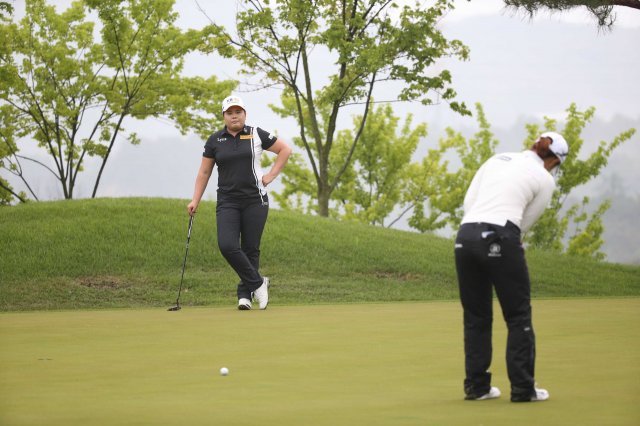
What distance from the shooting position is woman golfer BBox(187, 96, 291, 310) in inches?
527

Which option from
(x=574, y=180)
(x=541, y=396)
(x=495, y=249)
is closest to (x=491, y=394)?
(x=541, y=396)

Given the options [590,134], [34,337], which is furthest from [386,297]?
[590,134]

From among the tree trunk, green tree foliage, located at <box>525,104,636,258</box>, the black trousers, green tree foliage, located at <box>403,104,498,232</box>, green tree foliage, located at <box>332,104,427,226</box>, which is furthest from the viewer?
green tree foliage, located at <box>403,104,498,232</box>

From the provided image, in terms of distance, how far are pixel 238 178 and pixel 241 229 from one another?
72 centimetres

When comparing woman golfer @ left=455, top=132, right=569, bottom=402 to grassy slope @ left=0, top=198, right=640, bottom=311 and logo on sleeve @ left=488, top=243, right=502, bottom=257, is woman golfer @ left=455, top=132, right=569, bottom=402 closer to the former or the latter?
logo on sleeve @ left=488, top=243, right=502, bottom=257

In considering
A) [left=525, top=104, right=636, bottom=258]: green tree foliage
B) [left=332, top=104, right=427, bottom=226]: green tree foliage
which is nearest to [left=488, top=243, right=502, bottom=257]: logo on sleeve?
[left=525, top=104, right=636, bottom=258]: green tree foliage

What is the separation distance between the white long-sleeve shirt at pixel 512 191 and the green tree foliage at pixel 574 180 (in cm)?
4431

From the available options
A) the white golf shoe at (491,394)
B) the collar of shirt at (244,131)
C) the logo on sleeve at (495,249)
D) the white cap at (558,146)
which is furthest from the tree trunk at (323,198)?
the logo on sleeve at (495,249)

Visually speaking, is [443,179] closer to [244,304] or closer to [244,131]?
[244,304]

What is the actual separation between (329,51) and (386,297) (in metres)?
14.0

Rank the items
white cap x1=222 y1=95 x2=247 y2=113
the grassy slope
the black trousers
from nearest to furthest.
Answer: the black trousers
white cap x1=222 y1=95 x2=247 y2=113
the grassy slope

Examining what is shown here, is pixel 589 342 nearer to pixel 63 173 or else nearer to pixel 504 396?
pixel 504 396

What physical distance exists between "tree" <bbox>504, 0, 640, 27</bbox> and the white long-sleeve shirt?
728 inches

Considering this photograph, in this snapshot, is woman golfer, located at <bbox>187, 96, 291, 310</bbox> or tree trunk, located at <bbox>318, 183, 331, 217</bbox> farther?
tree trunk, located at <bbox>318, 183, 331, 217</bbox>
